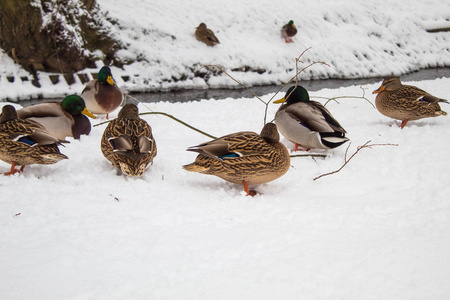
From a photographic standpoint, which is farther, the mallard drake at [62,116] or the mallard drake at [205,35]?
the mallard drake at [205,35]

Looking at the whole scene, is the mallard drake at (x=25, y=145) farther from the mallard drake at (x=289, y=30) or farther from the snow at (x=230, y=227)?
the mallard drake at (x=289, y=30)

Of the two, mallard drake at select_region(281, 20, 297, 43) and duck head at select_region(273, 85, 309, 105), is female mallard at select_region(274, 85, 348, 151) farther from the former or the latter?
mallard drake at select_region(281, 20, 297, 43)

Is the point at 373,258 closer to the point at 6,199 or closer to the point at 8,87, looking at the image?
the point at 6,199

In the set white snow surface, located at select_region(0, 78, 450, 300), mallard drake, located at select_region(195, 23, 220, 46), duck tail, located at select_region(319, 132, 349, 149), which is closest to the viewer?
white snow surface, located at select_region(0, 78, 450, 300)

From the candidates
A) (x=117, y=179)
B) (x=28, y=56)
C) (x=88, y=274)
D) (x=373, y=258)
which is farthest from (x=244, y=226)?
(x=28, y=56)

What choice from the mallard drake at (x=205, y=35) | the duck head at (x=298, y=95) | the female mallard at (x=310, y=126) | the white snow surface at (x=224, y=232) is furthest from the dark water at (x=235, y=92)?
the white snow surface at (x=224, y=232)

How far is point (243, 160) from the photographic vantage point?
→ 9.34 ft

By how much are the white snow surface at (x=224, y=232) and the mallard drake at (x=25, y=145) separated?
13cm

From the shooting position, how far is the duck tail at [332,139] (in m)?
3.79

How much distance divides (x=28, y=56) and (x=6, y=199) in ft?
25.1

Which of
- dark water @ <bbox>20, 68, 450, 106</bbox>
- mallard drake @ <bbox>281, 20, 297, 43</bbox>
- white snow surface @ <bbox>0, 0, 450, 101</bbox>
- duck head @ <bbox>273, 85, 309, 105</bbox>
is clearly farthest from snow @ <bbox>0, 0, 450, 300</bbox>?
mallard drake @ <bbox>281, 20, 297, 43</bbox>

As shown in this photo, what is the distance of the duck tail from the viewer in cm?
Result: 379

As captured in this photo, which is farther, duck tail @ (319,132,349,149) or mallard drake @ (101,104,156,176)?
duck tail @ (319,132,349,149)

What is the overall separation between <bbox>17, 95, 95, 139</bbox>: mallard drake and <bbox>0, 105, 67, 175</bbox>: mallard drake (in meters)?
1.20
